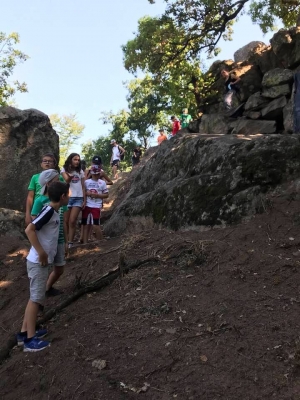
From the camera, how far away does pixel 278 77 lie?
500 inches

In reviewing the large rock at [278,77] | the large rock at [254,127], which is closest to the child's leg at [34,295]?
the large rock at [254,127]

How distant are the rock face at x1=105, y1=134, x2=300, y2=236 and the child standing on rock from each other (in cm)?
241

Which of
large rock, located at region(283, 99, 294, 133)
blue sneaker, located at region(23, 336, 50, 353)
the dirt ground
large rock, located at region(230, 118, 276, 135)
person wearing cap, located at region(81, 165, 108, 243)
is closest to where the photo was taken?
the dirt ground

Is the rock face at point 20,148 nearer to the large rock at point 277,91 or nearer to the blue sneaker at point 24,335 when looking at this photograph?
the blue sneaker at point 24,335

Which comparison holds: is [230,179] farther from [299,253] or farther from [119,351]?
[119,351]

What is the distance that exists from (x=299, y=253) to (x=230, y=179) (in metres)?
1.86

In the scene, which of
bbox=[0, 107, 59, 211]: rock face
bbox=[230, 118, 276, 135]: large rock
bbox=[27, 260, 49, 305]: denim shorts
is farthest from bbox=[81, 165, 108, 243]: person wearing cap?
bbox=[230, 118, 276, 135]: large rock

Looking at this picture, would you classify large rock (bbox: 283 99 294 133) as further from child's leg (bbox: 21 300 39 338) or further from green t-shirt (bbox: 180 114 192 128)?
child's leg (bbox: 21 300 39 338)

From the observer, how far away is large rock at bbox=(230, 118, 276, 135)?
37.0ft

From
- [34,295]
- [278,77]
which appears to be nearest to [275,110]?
[278,77]

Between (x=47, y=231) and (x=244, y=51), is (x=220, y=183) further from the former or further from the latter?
(x=244, y=51)

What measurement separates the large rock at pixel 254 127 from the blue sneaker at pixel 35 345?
8.77m

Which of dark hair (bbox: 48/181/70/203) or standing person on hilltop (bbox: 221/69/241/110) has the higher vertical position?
standing person on hilltop (bbox: 221/69/241/110)

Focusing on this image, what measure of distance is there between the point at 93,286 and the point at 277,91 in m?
9.79
